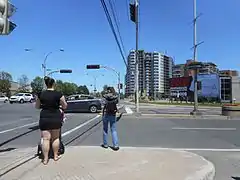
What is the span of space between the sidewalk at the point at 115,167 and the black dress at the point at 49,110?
0.78 metres

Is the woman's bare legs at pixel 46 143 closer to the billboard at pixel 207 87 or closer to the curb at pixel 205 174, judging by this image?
the curb at pixel 205 174

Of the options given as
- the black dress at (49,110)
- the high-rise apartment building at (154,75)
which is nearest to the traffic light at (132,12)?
the black dress at (49,110)

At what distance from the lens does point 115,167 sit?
680 cm

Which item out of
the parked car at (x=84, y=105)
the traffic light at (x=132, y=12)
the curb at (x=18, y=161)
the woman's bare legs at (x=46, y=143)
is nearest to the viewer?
the curb at (x=18, y=161)

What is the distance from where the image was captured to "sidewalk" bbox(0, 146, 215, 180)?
6098 mm

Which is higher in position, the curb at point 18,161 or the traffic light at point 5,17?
the traffic light at point 5,17

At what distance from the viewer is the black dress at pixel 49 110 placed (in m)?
7.23

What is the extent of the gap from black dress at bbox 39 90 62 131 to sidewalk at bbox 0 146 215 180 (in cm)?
78

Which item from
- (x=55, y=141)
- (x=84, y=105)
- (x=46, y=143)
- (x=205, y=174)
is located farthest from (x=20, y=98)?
(x=205, y=174)

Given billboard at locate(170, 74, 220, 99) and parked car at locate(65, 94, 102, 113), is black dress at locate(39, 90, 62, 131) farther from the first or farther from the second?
billboard at locate(170, 74, 220, 99)

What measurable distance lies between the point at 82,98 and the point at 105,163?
23.8m

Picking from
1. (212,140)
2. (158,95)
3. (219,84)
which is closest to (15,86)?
(158,95)

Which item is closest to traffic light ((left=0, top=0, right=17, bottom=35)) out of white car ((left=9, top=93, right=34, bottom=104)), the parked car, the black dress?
the black dress

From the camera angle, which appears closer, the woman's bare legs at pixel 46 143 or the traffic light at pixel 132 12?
the woman's bare legs at pixel 46 143
